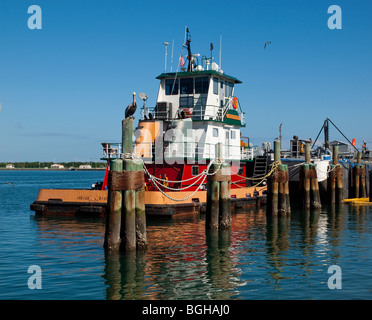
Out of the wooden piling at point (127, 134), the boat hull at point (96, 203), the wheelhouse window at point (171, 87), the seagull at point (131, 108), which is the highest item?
the wheelhouse window at point (171, 87)

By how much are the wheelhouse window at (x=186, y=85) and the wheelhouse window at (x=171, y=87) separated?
374 millimetres

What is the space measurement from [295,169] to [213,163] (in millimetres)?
16595

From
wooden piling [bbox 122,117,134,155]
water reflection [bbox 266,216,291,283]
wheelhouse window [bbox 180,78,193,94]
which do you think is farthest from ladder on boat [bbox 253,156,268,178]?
wooden piling [bbox 122,117,134,155]

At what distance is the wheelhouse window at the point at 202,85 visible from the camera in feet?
88.0

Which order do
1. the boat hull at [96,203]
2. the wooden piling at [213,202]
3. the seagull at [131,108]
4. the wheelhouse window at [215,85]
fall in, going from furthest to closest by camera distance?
the wheelhouse window at [215,85], the boat hull at [96,203], the wooden piling at [213,202], the seagull at [131,108]

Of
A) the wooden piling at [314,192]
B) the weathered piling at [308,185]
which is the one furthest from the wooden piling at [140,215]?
the wooden piling at [314,192]

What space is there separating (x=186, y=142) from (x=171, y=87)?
252 inches

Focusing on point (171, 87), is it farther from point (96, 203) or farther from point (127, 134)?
point (127, 134)

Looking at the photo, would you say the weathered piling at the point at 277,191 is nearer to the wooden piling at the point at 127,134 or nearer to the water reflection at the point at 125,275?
the water reflection at the point at 125,275

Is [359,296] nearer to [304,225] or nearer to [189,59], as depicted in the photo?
[304,225]

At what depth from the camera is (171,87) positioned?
2742 centimetres

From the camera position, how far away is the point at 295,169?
32469 millimetres

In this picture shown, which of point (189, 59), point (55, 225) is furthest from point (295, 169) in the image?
point (55, 225)
